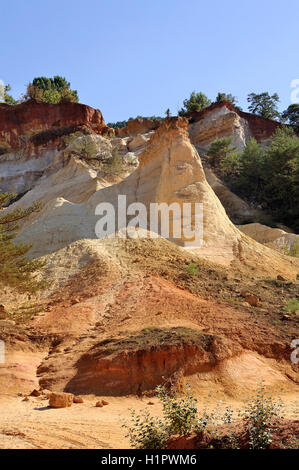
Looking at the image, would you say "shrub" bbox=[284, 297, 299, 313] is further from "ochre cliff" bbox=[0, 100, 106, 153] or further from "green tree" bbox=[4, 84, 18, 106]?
"green tree" bbox=[4, 84, 18, 106]

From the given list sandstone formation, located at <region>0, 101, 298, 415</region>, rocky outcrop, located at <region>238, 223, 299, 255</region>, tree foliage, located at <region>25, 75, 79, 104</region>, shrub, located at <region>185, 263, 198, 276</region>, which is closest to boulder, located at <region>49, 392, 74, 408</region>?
sandstone formation, located at <region>0, 101, 298, 415</region>

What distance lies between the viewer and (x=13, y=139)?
156 ft

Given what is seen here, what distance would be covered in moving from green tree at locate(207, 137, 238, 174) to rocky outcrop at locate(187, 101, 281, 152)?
5.75m

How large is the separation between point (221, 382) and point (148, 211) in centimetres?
1054

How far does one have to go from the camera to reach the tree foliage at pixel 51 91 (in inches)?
2048

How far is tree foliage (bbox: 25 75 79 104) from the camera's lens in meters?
52.0

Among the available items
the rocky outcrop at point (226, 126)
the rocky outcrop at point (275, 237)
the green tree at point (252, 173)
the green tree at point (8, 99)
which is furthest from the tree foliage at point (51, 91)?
the rocky outcrop at point (275, 237)

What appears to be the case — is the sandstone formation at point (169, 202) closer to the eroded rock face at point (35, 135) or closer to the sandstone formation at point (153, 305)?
the sandstone formation at point (153, 305)

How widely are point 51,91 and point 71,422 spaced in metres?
55.0

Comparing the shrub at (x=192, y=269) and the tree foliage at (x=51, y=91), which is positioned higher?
the tree foliage at (x=51, y=91)

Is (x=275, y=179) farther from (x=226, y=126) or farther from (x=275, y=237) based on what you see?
(x=226, y=126)

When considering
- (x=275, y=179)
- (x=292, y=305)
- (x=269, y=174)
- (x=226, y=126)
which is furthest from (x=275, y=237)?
(x=226, y=126)

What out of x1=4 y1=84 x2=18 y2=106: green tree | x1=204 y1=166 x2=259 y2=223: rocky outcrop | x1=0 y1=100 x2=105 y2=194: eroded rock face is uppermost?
x1=4 y1=84 x2=18 y2=106: green tree

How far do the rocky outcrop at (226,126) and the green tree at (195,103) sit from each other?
11.6 feet
